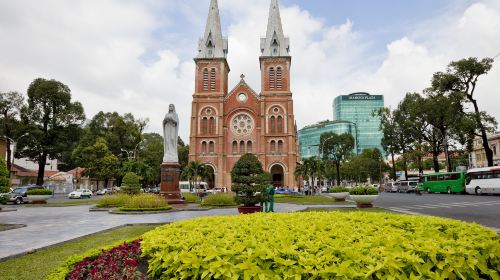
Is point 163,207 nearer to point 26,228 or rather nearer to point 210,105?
point 26,228

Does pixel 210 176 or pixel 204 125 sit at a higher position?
pixel 204 125

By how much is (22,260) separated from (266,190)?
9588mm

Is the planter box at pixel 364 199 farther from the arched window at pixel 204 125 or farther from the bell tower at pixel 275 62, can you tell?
the arched window at pixel 204 125

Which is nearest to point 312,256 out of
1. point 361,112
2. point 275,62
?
point 275,62

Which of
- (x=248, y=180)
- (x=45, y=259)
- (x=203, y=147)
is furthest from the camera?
(x=203, y=147)

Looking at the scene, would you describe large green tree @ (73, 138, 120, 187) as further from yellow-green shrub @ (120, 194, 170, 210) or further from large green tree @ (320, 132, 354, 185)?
large green tree @ (320, 132, 354, 185)

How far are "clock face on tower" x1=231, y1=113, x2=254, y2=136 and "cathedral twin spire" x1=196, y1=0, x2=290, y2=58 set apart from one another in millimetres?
10213

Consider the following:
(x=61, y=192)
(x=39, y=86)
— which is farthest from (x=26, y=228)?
(x=61, y=192)

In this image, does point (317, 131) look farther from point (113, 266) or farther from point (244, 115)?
point (113, 266)

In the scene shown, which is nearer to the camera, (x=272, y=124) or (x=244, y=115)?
(x=272, y=124)

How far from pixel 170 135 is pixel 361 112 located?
124 meters

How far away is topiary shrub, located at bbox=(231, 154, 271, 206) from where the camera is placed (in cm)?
1405

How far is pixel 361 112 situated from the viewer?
136 metres

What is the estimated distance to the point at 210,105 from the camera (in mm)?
54062
